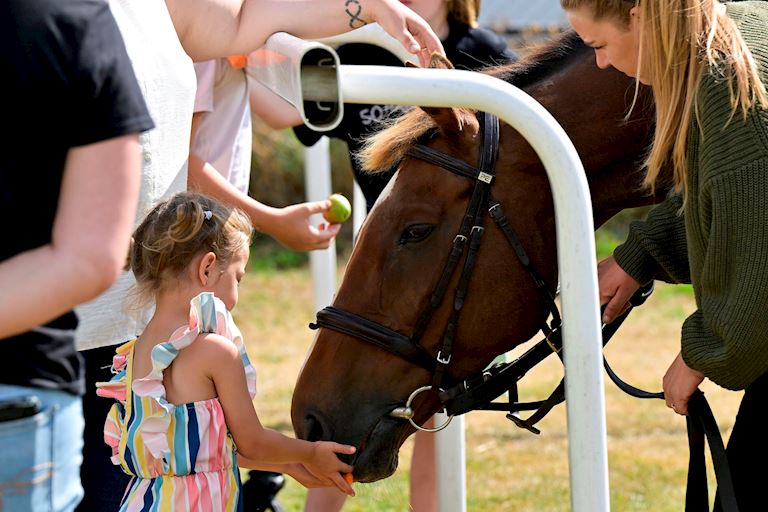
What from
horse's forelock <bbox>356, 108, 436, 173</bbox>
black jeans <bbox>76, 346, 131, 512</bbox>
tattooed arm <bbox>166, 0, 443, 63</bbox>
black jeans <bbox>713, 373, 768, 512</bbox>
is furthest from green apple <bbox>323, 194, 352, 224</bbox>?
black jeans <bbox>713, 373, 768, 512</bbox>

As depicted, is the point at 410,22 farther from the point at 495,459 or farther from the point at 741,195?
the point at 495,459

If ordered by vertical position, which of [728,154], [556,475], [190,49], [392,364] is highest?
[190,49]

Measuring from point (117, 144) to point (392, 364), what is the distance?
1.20 meters

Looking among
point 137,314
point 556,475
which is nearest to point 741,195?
point 137,314

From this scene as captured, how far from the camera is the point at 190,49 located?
2.68 meters

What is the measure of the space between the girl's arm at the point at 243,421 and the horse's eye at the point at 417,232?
513 mm

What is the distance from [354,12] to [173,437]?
114 centimetres

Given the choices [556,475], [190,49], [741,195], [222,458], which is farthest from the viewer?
[556,475]

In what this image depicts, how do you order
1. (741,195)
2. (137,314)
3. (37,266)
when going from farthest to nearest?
(137,314) → (741,195) → (37,266)

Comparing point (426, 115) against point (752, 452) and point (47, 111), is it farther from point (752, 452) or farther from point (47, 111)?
point (47, 111)

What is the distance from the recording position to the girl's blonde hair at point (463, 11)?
12.4 feet

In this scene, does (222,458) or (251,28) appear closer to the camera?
(222,458)

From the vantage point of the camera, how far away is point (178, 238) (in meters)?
2.32

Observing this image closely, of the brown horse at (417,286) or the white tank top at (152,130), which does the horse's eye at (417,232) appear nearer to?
the brown horse at (417,286)
